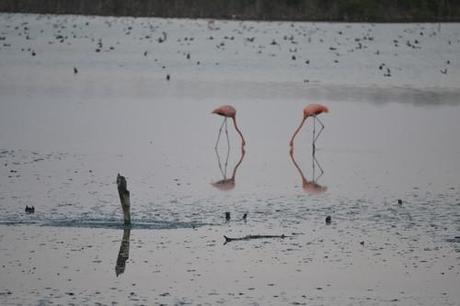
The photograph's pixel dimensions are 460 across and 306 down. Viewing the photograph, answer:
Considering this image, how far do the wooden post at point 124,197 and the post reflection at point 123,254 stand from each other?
0.36 ft

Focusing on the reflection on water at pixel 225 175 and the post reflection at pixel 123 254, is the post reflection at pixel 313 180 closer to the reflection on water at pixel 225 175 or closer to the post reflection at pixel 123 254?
the reflection on water at pixel 225 175

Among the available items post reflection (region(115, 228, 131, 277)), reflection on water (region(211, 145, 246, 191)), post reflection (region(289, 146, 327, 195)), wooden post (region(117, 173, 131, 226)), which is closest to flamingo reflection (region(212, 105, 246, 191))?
reflection on water (region(211, 145, 246, 191))

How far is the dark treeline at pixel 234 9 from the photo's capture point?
5078 cm

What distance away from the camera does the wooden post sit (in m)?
9.41

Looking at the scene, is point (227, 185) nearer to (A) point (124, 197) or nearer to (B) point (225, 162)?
(B) point (225, 162)

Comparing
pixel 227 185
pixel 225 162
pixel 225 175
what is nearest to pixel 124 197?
pixel 227 185

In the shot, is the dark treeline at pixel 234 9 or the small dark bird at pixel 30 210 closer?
the small dark bird at pixel 30 210

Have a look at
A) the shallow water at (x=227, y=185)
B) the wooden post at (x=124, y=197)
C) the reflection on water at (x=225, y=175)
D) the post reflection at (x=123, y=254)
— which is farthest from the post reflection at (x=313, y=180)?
the post reflection at (x=123, y=254)

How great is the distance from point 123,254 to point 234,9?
1694 inches

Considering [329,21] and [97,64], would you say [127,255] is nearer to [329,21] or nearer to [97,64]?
[97,64]

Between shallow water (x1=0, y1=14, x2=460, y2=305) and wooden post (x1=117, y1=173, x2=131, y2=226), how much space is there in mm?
146

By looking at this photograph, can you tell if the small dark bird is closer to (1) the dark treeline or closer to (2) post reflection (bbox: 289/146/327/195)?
(2) post reflection (bbox: 289/146/327/195)

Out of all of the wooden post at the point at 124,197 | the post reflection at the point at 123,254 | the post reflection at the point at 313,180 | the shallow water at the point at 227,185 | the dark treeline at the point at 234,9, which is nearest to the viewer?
the shallow water at the point at 227,185

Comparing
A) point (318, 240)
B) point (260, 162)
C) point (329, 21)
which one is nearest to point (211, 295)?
point (318, 240)
